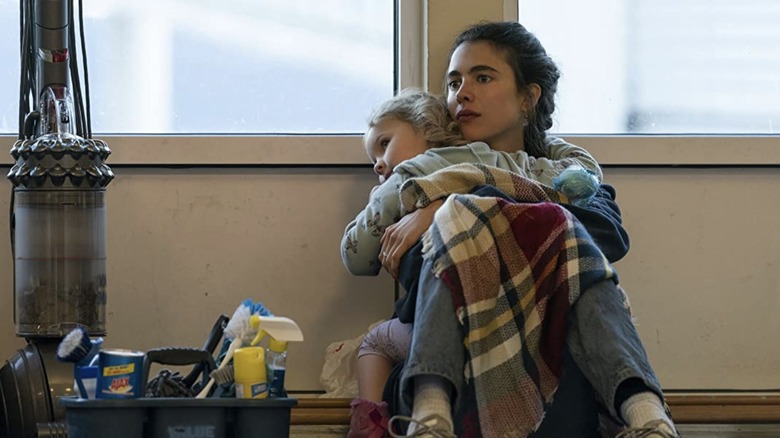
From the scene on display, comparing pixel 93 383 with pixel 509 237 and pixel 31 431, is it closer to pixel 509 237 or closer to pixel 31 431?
pixel 31 431

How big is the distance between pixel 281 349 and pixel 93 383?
11.1 inches

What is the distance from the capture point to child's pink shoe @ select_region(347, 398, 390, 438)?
190cm

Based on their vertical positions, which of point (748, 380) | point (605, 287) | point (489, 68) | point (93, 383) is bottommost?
point (748, 380)

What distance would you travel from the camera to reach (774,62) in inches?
99.0

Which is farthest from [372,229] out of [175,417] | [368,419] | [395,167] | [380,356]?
[175,417]

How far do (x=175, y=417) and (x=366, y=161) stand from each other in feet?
3.13

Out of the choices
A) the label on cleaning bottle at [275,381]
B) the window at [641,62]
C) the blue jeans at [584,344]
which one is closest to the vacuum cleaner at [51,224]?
the label on cleaning bottle at [275,381]

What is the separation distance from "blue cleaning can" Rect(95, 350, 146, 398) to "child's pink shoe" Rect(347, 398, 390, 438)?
492 millimetres

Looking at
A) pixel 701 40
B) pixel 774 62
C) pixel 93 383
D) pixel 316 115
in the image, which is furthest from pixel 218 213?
pixel 774 62

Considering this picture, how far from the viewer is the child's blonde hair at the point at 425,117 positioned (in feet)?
7.02

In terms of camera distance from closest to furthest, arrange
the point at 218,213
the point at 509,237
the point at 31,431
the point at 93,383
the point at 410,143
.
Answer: the point at 93,383, the point at 509,237, the point at 31,431, the point at 410,143, the point at 218,213

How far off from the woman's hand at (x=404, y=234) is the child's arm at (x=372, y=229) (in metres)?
0.06

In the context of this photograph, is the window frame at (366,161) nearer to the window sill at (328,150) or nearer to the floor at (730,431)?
the window sill at (328,150)

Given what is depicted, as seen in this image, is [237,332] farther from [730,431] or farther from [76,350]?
[730,431]
